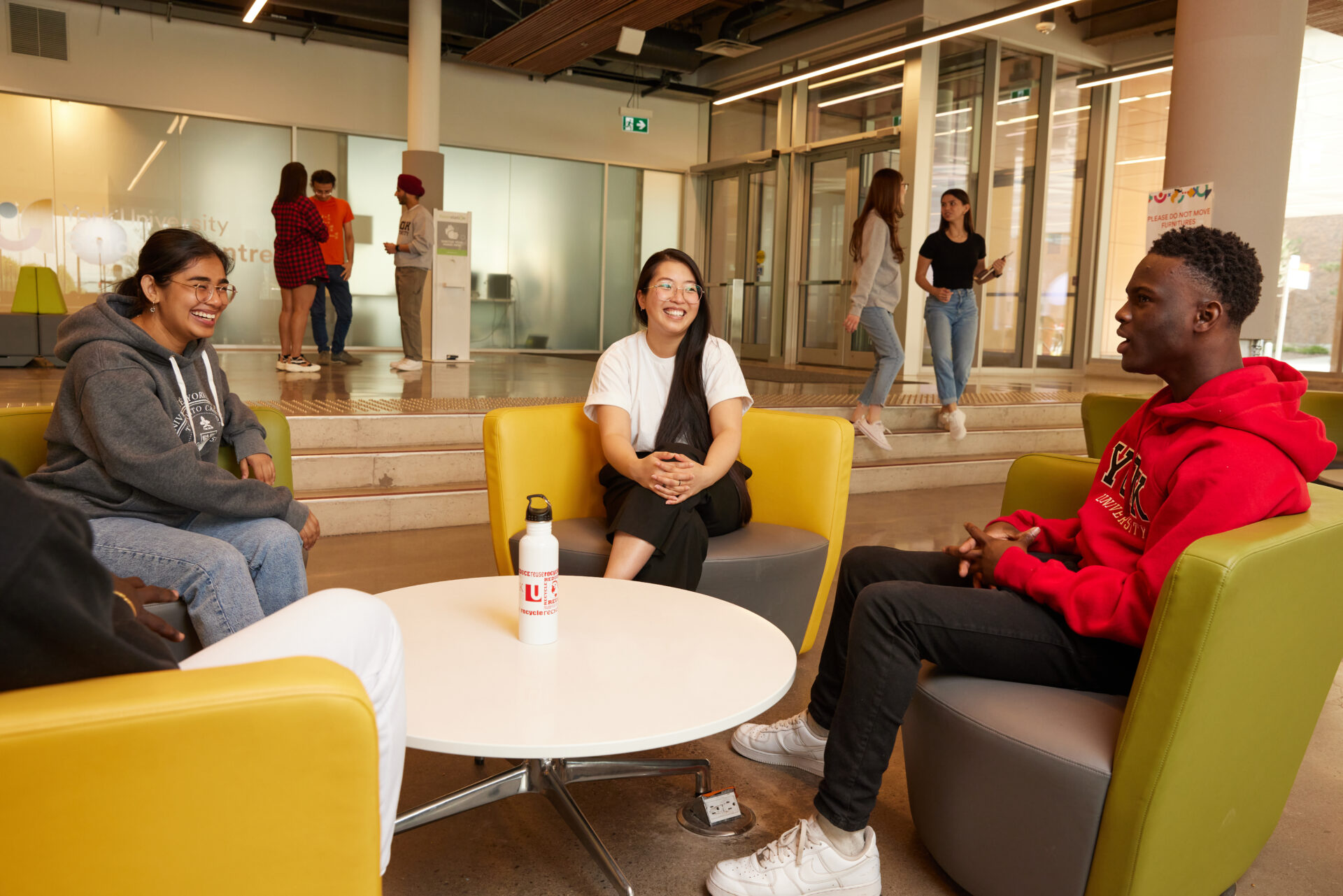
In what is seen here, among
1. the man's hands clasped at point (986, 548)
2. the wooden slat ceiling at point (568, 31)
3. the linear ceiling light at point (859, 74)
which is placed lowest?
the man's hands clasped at point (986, 548)

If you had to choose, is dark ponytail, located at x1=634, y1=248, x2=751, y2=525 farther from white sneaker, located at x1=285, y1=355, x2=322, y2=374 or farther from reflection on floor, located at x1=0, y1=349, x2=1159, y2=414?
white sneaker, located at x1=285, y1=355, x2=322, y2=374

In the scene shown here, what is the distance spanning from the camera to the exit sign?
1050 cm

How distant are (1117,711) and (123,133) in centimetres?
1075

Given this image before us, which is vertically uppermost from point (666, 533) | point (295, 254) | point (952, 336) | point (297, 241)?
point (297, 241)

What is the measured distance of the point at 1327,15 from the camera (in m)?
8.22

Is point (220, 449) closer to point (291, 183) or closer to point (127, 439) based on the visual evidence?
point (127, 439)

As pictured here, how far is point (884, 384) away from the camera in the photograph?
5.75m

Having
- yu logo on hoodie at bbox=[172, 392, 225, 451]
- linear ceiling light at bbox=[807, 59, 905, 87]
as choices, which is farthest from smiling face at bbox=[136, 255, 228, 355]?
linear ceiling light at bbox=[807, 59, 905, 87]

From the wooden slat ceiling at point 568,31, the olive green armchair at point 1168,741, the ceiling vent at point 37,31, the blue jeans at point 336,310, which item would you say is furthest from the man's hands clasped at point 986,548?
the ceiling vent at point 37,31

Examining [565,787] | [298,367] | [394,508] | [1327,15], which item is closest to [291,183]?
[298,367]

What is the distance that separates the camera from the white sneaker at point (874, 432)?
5762 millimetres

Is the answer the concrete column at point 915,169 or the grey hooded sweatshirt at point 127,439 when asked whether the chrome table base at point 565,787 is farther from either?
the concrete column at point 915,169

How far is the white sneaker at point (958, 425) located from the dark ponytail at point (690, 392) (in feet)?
12.0

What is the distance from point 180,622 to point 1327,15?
1012 centimetres
